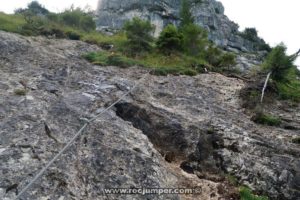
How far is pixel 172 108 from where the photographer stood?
13.4 metres

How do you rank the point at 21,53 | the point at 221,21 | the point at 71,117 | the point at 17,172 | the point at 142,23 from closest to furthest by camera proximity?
the point at 17,172, the point at 71,117, the point at 21,53, the point at 142,23, the point at 221,21

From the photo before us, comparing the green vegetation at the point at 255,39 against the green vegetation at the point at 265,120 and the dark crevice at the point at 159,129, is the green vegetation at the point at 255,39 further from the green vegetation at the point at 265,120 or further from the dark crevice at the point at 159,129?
the dark crevice at the point at 159,129

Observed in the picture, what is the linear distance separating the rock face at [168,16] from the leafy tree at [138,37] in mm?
20883

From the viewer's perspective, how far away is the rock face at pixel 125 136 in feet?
29.3

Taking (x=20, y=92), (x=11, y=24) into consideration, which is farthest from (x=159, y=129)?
(x=11, y=24)

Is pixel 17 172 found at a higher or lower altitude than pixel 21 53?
lower

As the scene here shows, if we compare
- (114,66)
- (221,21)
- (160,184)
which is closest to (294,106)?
(114,66)

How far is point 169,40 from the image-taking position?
20.9m

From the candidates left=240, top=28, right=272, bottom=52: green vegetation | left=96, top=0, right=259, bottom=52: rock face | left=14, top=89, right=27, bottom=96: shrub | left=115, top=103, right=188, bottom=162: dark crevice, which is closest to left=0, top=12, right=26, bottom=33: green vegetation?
left=14, top=89, right=27, bottom=96: shrub

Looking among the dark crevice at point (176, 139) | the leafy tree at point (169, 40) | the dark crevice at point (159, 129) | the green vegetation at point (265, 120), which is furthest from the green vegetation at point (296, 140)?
the leafy tree at point (169, 40)

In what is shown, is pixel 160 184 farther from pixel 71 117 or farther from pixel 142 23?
pixel 142 23

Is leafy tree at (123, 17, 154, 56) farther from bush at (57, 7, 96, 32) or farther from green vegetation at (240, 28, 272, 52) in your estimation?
green vegetation at (240, 28, 272, 52)

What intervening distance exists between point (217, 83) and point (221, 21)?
40.6 meters

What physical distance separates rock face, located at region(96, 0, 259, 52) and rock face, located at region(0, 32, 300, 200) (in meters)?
28.8
